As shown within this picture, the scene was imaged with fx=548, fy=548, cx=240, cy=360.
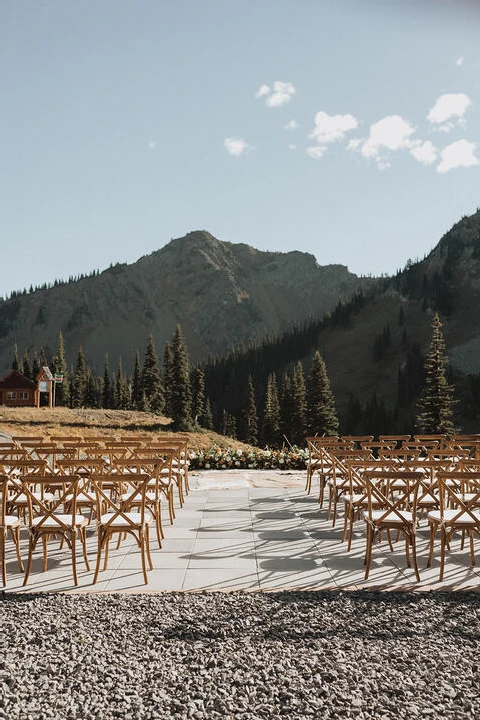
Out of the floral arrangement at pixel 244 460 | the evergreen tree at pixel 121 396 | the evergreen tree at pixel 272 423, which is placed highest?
the evergreen tree at pixel 121 396

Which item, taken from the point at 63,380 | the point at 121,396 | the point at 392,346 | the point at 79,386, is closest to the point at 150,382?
the point at 121,396

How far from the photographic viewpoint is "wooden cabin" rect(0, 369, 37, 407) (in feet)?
230

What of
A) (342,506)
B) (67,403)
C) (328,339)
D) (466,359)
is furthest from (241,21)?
(328,339)

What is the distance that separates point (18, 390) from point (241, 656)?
72480mm

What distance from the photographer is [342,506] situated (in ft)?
33.2

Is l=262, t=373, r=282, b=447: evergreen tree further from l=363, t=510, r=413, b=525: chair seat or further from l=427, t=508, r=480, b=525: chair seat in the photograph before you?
l=363, t=510, r=413, b=525: chair seat

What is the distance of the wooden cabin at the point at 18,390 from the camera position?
230ft

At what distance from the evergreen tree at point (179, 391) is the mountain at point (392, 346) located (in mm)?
66495

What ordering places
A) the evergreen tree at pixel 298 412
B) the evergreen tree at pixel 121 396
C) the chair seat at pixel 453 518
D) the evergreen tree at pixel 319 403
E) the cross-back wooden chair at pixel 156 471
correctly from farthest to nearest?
the evergreen tree at pixel 121 396, the evergreen tree at pixel 298 412, the evergreen tree at pixel 319 403, the cross-back wooden chair at pixel 156 471, the chair seat at pixel 453 518

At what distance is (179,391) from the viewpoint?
6062 centimetres

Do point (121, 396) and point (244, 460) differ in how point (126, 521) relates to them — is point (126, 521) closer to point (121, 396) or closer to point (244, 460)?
point (244, 460)

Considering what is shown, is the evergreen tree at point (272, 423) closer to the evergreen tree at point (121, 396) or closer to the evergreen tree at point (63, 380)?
the evergreen tree at point (121, 396)

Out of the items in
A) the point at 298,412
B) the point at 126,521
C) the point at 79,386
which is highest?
the point at 79,386

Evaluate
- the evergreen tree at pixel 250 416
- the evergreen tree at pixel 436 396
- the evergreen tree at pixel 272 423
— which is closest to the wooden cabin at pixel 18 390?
the evergreen tree at pixel 250 416
